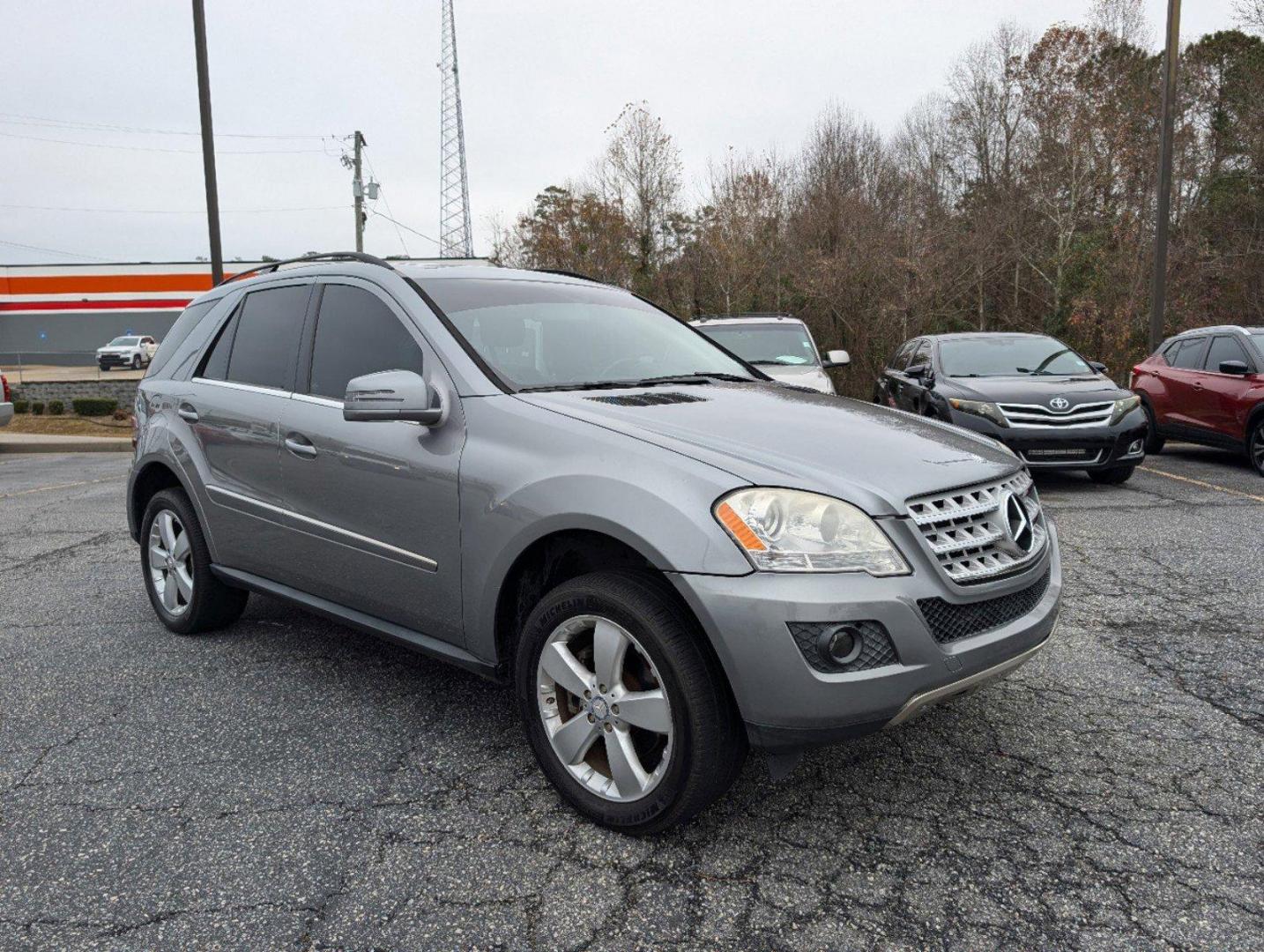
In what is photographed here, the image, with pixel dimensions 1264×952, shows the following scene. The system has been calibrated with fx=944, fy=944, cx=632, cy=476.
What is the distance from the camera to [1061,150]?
30.0 metres

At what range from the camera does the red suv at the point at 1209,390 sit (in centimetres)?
958

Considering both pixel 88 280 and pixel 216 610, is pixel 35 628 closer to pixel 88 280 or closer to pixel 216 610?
pixel 216 610

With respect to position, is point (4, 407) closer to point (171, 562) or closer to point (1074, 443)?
point (171, 562)

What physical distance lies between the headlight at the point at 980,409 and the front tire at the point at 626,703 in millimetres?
6747

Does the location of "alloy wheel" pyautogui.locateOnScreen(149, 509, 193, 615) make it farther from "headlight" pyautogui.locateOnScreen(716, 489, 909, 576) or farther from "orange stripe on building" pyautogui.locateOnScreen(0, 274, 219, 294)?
"orange stripe on building" pyautogui.locateOnScreen(0, 274, 219, 294)

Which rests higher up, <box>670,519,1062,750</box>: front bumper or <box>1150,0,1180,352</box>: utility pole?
<box>1150,0,1180,352</box>: utility pole

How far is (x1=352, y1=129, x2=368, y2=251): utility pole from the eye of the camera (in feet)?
102

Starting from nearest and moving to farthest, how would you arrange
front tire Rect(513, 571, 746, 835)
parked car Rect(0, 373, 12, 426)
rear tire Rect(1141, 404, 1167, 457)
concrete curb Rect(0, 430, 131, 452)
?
front tire Rect(513, 571, 746, 835), rear tire Rect(1141, 404, 1167, 457), parked car Rect(0, 373, 12, 426), concrete curb Rect(0, 430, 131, 452)

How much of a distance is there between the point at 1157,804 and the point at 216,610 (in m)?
4.01

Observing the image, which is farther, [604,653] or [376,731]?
[376,731]

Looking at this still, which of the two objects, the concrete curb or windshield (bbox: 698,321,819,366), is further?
the concrete curb

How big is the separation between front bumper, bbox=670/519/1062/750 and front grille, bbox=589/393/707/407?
2.79ft

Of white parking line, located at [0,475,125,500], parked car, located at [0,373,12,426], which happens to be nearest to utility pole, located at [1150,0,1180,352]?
white parking line, located at [0,475,125,500]

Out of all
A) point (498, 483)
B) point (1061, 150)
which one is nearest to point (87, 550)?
point (498, 483)
